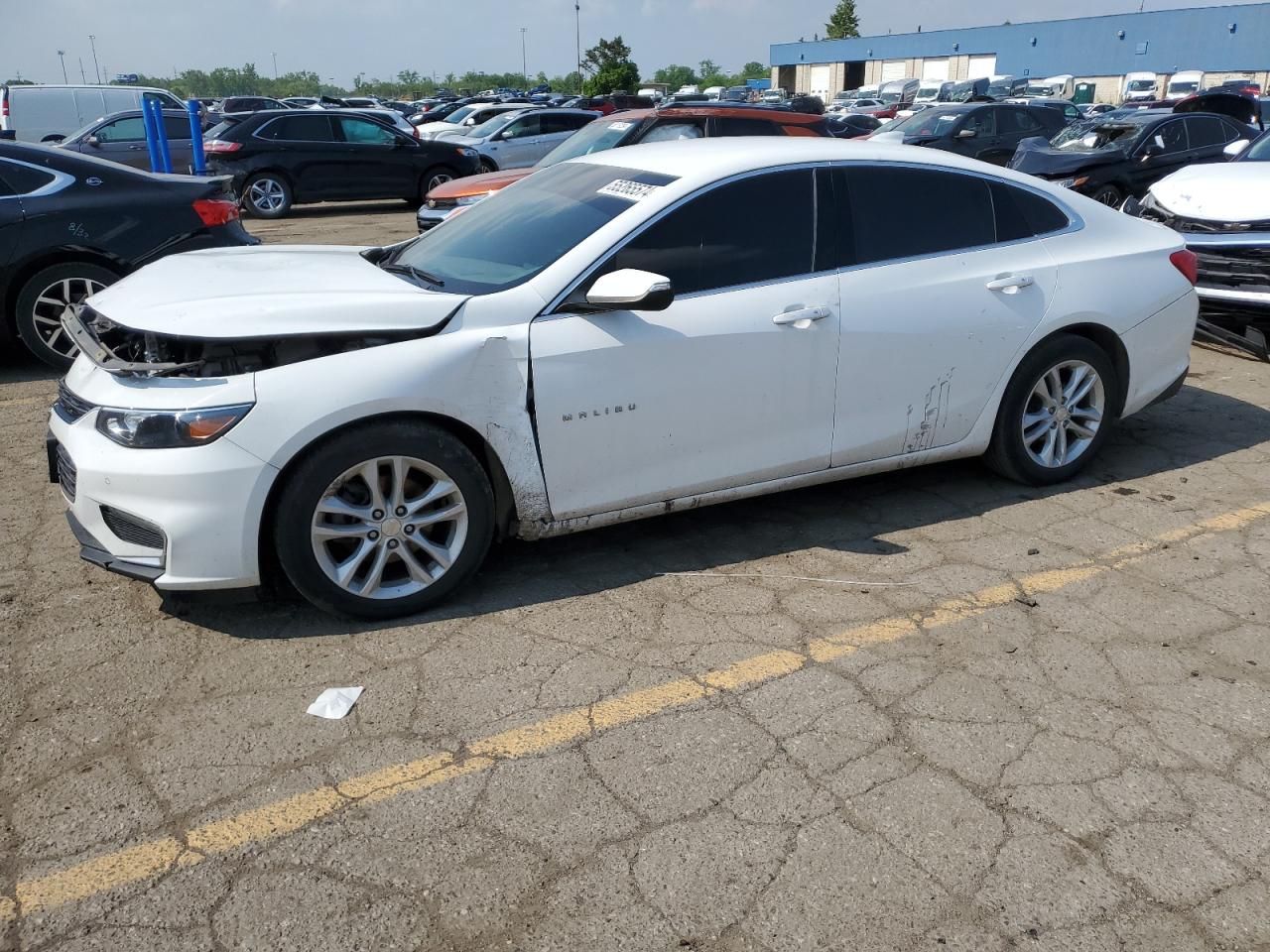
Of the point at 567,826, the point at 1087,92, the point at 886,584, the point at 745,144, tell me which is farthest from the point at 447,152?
the point at 1087,92

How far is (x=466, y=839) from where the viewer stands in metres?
2.63

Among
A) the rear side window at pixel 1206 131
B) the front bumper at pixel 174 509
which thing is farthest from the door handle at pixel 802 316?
the rear side window at pixel 1206 131

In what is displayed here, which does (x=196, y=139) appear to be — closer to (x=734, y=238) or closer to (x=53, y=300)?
(x=53, y=300)

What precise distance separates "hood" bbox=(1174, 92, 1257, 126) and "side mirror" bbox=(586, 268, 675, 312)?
52.8ft

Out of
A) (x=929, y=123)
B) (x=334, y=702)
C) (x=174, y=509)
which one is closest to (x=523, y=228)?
(x=174, y=509)

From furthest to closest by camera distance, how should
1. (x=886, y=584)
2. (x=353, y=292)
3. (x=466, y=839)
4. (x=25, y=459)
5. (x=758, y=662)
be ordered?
(x=25, y=459) < (x=886, y=584) < (x=353, y=292) < (x=758, y=662) < (x=466, y=839)

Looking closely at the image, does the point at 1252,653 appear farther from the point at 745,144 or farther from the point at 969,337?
the point at 745,144

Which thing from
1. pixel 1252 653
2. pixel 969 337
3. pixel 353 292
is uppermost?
pixel 353 292

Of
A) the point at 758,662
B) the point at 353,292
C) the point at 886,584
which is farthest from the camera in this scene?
the point at 886,584

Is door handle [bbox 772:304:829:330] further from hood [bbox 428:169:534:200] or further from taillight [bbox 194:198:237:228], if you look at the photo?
hood [bbox 428:169:534:200]

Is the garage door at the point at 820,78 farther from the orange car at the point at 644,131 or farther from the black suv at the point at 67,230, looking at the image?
the black suv at the point at 67,230

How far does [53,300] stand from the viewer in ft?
21.9

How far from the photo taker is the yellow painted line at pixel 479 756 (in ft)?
8.20

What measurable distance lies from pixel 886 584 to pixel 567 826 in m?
1.82
